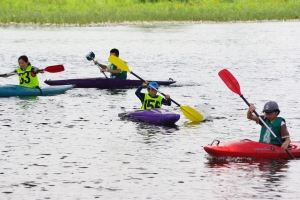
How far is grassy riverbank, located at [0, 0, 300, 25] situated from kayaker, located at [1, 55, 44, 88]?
1227 inches

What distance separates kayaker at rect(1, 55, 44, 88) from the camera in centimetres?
1889

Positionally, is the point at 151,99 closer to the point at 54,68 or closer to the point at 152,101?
the point at 152,101

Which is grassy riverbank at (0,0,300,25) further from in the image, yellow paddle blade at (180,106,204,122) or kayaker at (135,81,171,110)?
kayaker at (135,81,171,110)

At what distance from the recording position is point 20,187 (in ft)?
34.9

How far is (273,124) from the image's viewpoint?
39.0ft

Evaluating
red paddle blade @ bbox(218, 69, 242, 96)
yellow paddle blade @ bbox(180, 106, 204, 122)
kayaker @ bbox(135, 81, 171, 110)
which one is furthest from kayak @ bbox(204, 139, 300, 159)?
yellow paddle blade @ bbox(180, 106, 204, 122)

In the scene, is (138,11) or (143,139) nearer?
(143,139)

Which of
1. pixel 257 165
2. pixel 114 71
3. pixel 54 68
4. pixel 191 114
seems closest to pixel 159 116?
pixel 191 114

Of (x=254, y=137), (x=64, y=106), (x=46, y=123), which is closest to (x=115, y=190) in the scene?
(x=254, y=137)

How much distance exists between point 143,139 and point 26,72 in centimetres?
582

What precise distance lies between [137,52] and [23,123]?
2086 centimetres

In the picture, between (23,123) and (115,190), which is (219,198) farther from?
(23,123)

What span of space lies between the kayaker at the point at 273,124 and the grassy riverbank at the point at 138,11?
129 feet

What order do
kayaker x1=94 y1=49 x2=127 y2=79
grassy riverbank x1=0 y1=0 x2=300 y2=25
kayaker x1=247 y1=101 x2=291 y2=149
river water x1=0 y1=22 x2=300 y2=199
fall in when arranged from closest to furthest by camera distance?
river water x1=0 y1=22 x2=300 y2=199 < kayaker x1=247 y1=101 x2=291 y2=149 < kayaker x1=94 y1=49 x2=127 y2=79 < grassy riverbank x1=0 y1=0 x2=300 y2=25
